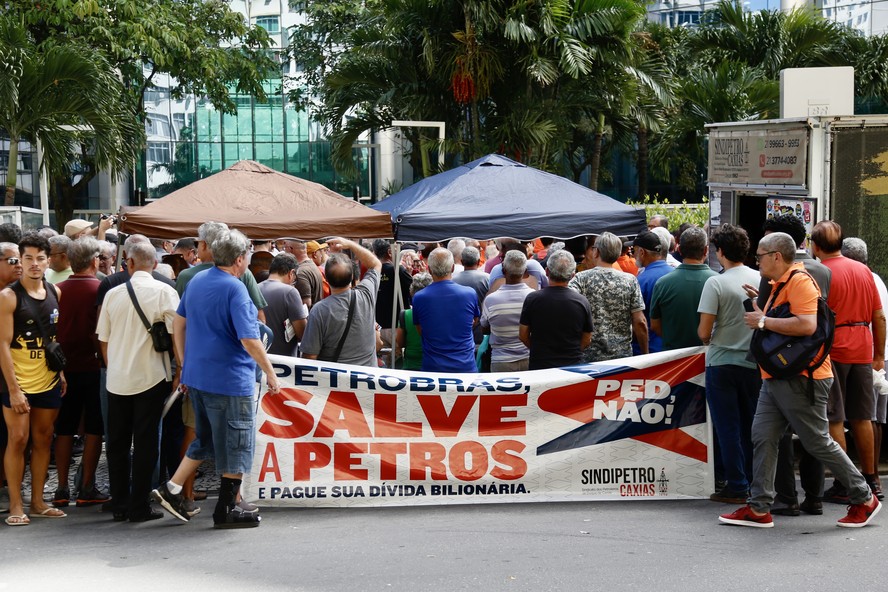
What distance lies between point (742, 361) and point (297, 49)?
2999cm

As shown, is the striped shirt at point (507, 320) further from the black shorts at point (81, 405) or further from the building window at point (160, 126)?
the building window at point (160, 126)

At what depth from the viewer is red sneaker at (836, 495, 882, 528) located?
6957 millimetres

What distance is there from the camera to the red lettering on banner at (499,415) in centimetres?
768

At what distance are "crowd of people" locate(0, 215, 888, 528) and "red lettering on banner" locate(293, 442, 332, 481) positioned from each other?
18.8 inches

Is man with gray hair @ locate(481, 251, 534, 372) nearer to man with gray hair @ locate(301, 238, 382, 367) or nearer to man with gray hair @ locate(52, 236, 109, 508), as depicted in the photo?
man with gray hair @ locate(301, 238, 382, 367)

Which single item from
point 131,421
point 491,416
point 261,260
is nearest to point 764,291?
point 491,416

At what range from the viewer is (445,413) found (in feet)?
25.2

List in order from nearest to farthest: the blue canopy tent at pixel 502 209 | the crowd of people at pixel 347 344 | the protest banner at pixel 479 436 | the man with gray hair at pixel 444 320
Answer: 1. the crowd of people at pixel 347 344
2. the protest banner at pixel 479 436
3. the man with gray hair at pixel 444 320
4. the blue canopy tent at pixel 502 209

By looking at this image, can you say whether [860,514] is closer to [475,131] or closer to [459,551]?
[459,551]

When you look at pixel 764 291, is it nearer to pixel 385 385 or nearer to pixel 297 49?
pixel 385 385

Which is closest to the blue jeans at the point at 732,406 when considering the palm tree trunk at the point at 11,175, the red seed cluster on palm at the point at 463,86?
the red seed cluster on palm at the point at 463,86

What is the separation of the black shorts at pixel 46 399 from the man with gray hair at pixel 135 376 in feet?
1.33

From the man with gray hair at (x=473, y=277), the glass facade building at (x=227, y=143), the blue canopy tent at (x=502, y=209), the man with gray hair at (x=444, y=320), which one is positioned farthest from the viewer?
the glass facade building at (x=227, y=143)

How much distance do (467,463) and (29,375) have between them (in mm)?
2955
